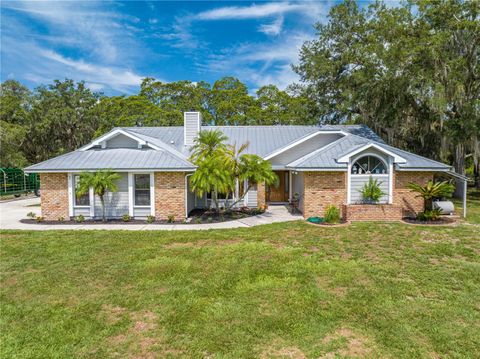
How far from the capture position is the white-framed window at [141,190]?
1315cm

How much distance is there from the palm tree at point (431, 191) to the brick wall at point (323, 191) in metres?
2.94

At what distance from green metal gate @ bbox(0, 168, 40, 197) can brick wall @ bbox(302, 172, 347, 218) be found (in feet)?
71.4

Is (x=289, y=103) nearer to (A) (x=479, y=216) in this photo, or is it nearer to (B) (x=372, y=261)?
(A) (x=479, y=216)

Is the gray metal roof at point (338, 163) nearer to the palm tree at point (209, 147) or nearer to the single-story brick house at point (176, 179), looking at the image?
the single-story brick house at point (176, 179)

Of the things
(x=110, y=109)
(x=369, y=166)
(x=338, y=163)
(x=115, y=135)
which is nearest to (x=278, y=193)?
(x=338, y=163)

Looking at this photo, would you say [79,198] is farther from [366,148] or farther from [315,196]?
[366,148]

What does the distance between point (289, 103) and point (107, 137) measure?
2414cm

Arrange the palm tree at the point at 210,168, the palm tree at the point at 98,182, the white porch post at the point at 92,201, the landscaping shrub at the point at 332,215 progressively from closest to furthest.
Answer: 1. the palm tree at the point at 98,182
2. the palm tree at the point at 210,168
3. the landscaping shrub at the point at 332,215
4. the white porch post at the point at 92,201

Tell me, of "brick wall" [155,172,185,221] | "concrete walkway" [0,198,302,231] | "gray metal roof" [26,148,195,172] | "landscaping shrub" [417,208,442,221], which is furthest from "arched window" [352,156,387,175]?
"brick wall" [155,172,185,221]

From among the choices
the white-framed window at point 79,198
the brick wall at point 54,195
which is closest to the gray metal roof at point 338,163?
the white-framed window at point 79,198

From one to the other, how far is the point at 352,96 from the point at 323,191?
10232 millimetres

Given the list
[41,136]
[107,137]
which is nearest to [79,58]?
[107,137]

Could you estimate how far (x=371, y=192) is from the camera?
13.1 meters

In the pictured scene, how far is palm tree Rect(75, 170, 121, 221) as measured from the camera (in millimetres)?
11859
